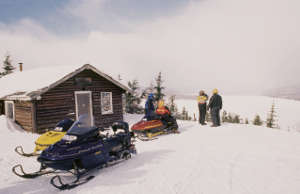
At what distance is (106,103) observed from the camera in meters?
12.6

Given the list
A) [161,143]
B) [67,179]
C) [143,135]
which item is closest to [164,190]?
[67,179]

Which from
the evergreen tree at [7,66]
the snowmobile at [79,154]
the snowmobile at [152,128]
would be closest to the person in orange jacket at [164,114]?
the snowmobile at [152,128]

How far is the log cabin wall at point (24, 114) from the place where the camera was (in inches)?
381

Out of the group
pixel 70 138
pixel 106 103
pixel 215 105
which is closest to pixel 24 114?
pixel 106 103

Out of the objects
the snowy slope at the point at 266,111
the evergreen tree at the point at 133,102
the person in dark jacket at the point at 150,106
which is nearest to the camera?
the person in dark jacket at the point at 150,106

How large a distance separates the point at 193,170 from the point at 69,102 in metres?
8.42

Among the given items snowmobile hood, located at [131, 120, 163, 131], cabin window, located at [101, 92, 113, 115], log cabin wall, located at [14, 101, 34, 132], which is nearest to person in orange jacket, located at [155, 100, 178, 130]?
snowmobile hood, located at [131, 120, 163, 131]

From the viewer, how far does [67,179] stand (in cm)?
452

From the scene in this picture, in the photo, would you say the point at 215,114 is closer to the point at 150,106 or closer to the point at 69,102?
the point at 150,106

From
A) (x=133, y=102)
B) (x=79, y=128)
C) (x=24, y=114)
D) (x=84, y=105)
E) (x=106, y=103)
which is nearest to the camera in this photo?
(x=79, y=128)

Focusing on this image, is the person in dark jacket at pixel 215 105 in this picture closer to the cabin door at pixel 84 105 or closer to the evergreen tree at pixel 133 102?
the cabin door at pixel 84 105

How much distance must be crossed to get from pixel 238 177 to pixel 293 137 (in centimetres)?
608

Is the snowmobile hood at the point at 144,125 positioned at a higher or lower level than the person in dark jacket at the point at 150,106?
lower

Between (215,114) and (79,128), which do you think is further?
(215,114)
